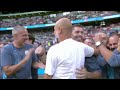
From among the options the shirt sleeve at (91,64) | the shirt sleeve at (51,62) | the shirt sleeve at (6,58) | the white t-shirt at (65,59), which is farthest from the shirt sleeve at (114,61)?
the shirt sleeve at (6,58)

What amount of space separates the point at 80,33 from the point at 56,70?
0.42m

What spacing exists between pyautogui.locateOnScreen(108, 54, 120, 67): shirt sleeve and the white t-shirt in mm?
221

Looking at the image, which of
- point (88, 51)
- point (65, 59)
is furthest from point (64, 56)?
point (88, 51)

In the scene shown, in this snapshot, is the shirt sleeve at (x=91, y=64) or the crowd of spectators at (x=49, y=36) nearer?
the shirt sleeve at (x=91, y=64)

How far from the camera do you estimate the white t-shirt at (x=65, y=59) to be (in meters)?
1.51

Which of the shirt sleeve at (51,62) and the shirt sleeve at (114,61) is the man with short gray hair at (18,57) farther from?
the shirt sleeve at (114,61)

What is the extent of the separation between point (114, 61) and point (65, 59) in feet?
1.26

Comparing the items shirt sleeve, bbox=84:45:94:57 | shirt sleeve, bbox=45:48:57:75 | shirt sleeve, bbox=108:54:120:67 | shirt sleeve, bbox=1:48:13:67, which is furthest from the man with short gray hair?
shirt sleeve, bbox=108:54:120:67

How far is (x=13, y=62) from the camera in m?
1.77

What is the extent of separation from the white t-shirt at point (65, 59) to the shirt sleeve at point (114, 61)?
0.22m

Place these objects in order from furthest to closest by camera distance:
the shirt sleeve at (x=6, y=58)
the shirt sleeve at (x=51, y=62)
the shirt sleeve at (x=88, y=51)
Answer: the shirt sleeve at (x=6, y=58) → the shirt sleeve at (x=88, y=51) → the shirt sleeve at (x=51, y=62)

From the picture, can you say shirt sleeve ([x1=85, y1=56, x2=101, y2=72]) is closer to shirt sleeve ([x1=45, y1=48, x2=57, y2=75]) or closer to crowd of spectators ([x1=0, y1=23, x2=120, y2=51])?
shirt sleeve ([x1=45, y1=48, x2=57, y2=75])
